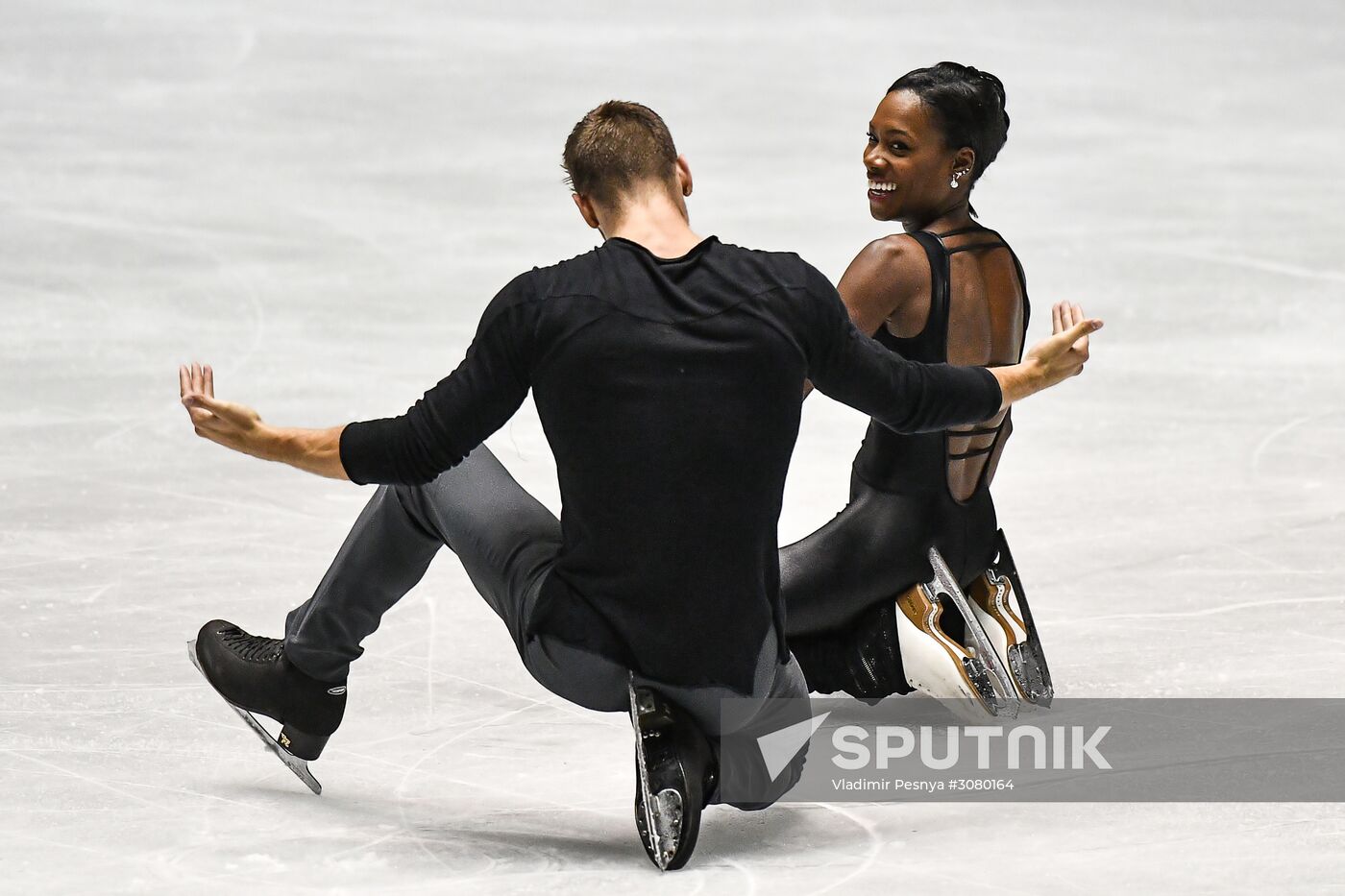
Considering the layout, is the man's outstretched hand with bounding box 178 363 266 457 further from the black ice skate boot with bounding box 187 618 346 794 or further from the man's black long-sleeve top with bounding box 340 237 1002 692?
the black ice skate boot with bounding box 187 618 346 794

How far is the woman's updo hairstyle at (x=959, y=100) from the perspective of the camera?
3.98 metres

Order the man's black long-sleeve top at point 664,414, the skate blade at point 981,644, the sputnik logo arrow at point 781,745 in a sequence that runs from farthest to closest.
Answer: the skate blade at point 981,644 < the sputnik logo arrow at point 781,745 < the man's black long-sleeve top at point 664,414

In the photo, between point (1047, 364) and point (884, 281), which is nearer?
point (1047, 364)

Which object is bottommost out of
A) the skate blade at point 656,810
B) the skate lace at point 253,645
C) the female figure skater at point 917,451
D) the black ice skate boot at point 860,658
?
the skate blade at point 656,810

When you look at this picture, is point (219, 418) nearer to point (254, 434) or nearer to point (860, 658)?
point (254, 434)

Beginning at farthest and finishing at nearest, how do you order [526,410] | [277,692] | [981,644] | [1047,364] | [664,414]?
[526,410], [981,644], [277,692], [1047,364], [664,414]

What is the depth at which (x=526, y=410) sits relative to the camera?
691cm

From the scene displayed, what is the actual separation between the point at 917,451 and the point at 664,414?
1.16 metres

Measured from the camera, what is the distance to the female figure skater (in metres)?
3.97

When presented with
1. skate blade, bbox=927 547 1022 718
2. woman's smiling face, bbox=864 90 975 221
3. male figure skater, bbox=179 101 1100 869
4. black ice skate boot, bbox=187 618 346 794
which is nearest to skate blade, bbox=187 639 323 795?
black ice skate boot, bbox=187 618 346 794

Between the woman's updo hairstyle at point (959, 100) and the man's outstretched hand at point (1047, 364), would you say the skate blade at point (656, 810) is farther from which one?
the woman's updo hairstyle at point (959, 100)

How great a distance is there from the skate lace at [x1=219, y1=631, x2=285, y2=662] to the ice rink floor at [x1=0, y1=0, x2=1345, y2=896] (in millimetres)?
228

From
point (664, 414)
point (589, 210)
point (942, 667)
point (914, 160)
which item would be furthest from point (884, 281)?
point (664, 414)


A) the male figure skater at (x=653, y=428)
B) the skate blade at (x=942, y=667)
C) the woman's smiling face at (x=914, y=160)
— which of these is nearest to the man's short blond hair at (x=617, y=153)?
the male figure skater at (x=653, y=428)
